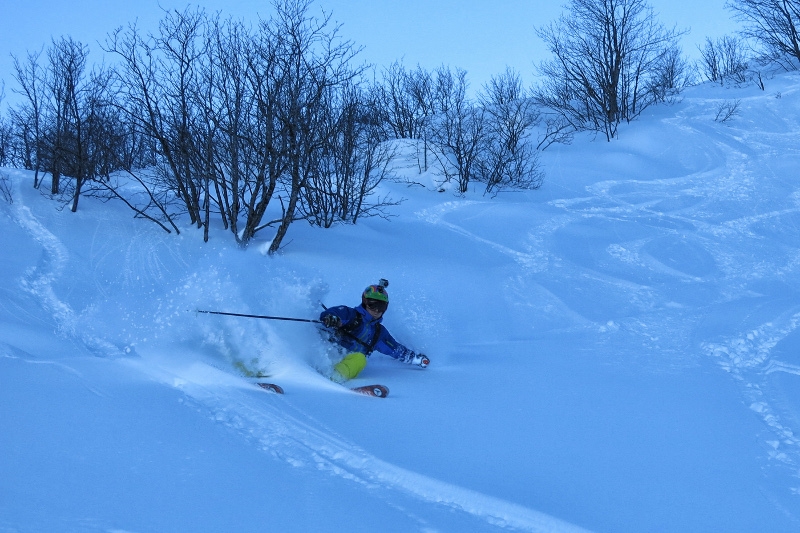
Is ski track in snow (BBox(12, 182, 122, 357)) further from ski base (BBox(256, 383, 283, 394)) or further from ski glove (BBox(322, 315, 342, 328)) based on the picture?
ski glove (BBox(322, 315, 342, 328))

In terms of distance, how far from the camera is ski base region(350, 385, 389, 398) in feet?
16.0

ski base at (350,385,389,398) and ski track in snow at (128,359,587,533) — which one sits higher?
ski track in snow at (128,359,587,533)

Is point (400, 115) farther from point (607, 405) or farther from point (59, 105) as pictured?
point (607, 405)

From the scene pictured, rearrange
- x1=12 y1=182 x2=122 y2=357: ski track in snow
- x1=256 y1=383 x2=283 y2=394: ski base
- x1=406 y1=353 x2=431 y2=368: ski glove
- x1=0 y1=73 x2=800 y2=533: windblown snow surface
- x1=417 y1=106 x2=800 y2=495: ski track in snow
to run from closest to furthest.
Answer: x1=0 y1=73 x2=800 y2=533: windblown snow surface < x1=256 y1=383 x2=283 y2=394: ski base < x1=417 y1=106 x2=800 y2=495: ski track in snow < x1=12 y1=182 x2=122 y2=357: ski track in snow < x1=406 y1=353 x2=431 y2=368: ski glove

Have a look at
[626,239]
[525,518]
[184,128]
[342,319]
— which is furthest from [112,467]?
[626,239]

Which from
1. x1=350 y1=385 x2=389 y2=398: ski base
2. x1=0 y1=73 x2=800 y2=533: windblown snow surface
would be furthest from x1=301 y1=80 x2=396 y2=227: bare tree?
x1=350 y1=385 x2=389 y2=398: ski base

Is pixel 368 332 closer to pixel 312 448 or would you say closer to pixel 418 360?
pixel 418 360

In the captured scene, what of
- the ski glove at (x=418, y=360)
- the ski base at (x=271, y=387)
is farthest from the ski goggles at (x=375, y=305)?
the ski base at (x=271, y=387)

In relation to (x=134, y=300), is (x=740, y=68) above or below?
above

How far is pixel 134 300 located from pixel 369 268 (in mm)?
3181

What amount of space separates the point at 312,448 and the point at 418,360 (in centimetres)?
249

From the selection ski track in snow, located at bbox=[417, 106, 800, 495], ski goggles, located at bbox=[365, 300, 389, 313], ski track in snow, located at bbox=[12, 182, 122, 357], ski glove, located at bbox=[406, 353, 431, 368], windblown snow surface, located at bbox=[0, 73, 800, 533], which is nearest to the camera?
windblown snow surface, located at bbox=[0, 73, 800, 533]

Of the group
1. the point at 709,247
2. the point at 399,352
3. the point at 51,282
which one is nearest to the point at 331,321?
the point at 399,352

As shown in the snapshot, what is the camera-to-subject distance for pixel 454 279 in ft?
27.5
